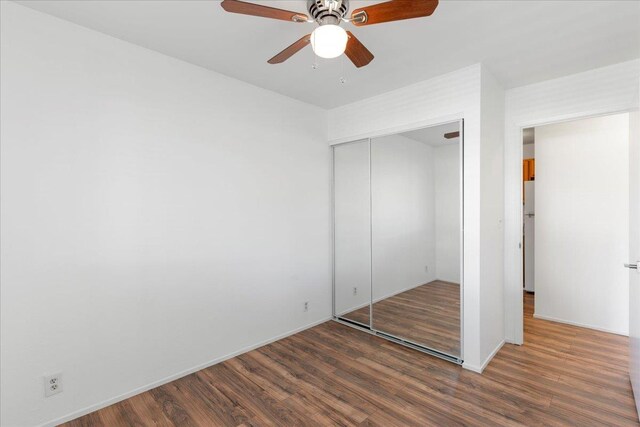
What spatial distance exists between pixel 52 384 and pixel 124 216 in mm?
1181

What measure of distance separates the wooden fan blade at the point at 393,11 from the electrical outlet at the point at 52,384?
288cm

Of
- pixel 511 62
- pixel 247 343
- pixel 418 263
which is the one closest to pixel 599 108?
pixel 511 62

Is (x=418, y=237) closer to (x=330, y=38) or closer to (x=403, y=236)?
(x=403, y=236)

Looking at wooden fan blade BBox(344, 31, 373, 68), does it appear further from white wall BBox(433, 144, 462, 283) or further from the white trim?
white wall BBox(433, 144, 462, 283)

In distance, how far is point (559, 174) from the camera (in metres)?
3.81

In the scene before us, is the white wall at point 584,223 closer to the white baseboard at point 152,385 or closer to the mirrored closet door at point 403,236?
the mirrored closet door at point 403,236

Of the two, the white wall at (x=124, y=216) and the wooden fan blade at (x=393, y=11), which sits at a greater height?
the wooden fan blade at (x=393, y=11)

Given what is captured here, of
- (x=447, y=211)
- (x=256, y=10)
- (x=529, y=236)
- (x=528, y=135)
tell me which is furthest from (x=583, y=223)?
(x=256, y=10)

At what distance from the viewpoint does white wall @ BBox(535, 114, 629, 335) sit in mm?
Result: 3428

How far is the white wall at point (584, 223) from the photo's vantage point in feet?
11.2

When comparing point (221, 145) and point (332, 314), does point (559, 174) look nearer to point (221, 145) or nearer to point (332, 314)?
point (332, 314)

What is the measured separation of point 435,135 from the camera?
120 inches

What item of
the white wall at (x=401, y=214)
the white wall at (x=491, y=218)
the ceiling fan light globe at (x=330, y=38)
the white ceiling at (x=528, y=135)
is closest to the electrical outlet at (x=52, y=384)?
the ceiling fan light globe at (x=330, y=38)

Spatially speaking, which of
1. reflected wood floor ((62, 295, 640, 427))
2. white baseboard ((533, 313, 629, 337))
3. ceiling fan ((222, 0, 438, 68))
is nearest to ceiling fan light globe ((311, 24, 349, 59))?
ceiling fan ((222, 0, 438, 68))
